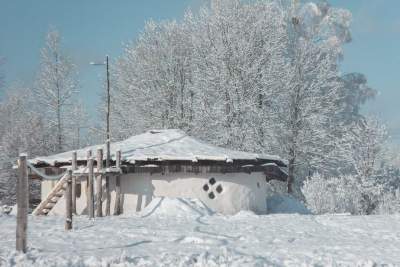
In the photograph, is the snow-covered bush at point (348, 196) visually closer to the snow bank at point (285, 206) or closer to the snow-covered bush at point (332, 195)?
the snow-covered bush at point (332, 195)

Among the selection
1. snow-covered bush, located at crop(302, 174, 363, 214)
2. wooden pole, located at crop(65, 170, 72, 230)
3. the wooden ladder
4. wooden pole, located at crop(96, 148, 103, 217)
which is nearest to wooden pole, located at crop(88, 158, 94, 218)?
wooden pole, located at crop(96, 148, 103, 217)

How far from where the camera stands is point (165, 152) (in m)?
16.5

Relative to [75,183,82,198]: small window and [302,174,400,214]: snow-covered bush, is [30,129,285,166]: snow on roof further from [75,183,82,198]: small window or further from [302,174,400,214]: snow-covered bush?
[302,174,400,214]: snow-covered bush

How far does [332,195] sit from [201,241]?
16.6 metres

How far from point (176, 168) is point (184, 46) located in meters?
14.6

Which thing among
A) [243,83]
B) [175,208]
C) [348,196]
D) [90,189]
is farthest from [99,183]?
[348,196]

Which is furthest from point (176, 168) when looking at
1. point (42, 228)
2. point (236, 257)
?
point (236, 257)

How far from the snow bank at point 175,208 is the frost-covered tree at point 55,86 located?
15.3 meters

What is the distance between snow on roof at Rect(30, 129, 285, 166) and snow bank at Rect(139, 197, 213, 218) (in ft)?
4.57

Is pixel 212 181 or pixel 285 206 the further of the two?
pixel 285 206

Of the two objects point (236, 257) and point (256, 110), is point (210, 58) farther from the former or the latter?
point (236, 257)

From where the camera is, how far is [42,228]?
11.2m

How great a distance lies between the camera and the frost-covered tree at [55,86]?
95.5 ft

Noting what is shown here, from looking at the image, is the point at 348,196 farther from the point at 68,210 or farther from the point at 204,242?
the point at 68,210
